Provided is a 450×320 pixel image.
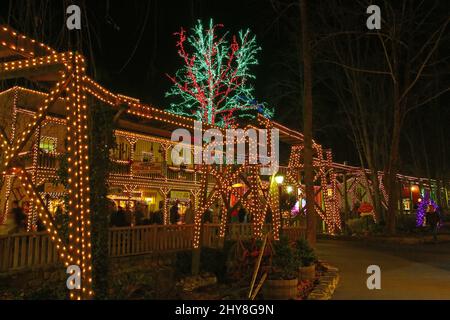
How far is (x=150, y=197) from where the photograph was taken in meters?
24.3

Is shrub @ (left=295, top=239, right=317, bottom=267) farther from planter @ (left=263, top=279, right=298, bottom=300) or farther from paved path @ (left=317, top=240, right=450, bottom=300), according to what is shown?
planter @ (left=263, top=279, right=298, bottom=300)

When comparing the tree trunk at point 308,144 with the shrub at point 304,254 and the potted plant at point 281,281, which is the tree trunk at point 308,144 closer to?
the shrub at point 304,254

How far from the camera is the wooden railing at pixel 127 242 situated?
9.23 meters

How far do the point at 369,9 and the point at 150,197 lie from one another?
49.2 feet

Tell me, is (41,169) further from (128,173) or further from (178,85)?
→ (178,85)

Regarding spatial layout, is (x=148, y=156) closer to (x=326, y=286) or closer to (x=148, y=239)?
(x=148, y=239)

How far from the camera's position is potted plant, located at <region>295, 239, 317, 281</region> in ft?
28.0

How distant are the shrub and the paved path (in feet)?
2.63

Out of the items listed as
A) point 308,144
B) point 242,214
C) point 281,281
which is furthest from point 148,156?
→ point 281,281

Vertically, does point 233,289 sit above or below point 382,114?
below

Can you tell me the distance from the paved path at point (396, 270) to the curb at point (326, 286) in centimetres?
14

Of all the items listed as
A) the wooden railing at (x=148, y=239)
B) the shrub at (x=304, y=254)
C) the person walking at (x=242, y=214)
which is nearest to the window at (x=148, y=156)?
the person walking at (x=242, y=214)

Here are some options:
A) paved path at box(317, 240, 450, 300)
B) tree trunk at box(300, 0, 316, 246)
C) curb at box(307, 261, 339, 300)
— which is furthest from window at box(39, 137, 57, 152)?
curb at box(307, 261, 339, 300)

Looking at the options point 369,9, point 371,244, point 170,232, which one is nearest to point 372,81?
point 369,9
